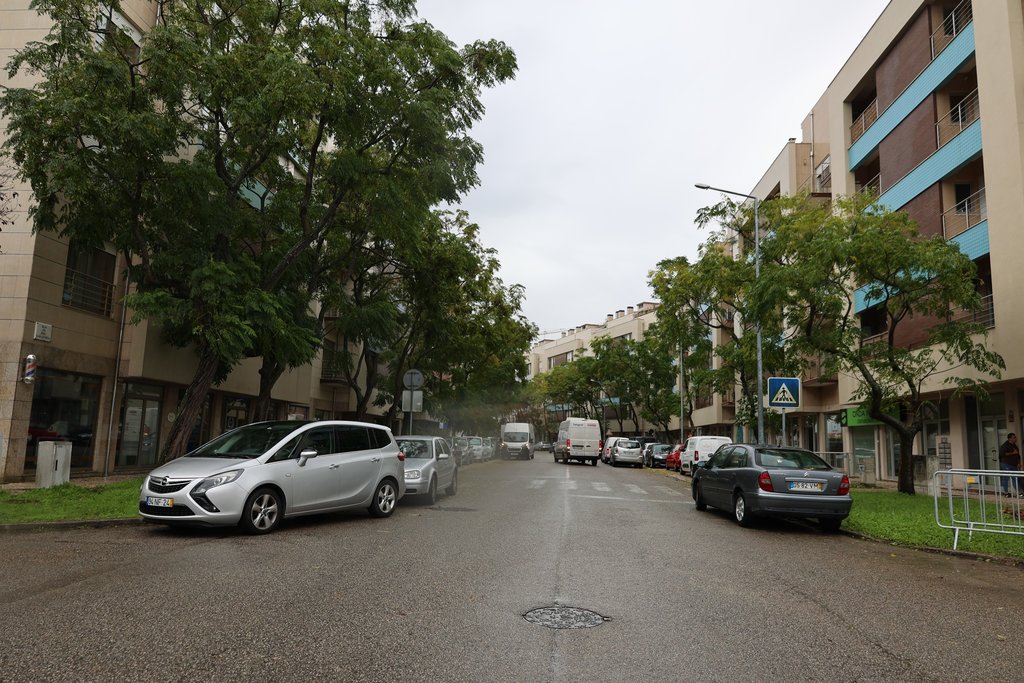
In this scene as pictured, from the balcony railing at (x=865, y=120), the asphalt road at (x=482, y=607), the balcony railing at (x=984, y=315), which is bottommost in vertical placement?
the asphalt road at (x=482, y=607)

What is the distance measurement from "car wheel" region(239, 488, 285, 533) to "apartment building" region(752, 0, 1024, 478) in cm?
1649

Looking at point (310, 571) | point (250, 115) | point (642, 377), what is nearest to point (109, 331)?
point (250, 115)

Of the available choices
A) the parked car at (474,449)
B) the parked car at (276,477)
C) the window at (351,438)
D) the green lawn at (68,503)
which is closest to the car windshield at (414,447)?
the parked car at (276,477)

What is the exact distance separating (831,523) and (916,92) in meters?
18.4

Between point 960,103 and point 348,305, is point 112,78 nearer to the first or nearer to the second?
point 348,305

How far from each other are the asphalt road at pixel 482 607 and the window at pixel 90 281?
10350 mm

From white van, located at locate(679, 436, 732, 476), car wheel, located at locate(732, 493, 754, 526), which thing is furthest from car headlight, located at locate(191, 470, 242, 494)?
white van, located at locate(679, 436, 732, 476)

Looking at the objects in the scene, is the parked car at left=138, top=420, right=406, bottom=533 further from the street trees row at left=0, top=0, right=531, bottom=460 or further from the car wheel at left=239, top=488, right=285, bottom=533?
the street trees row at left=0, top=0, right=531, bottom=460

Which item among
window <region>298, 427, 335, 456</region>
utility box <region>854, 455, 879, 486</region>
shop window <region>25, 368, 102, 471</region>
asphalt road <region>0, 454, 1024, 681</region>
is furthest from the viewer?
→ utility box <region>854, 455, 879, 486</region>

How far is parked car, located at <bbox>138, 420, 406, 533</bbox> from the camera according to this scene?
949 cm

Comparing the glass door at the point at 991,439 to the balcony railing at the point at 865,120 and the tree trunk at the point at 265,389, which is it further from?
the tree trunk at the point at 265,389

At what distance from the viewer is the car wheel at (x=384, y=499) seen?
1214cm

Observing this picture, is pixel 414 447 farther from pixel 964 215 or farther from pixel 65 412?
pixel 964 215

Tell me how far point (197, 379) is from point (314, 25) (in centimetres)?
784
